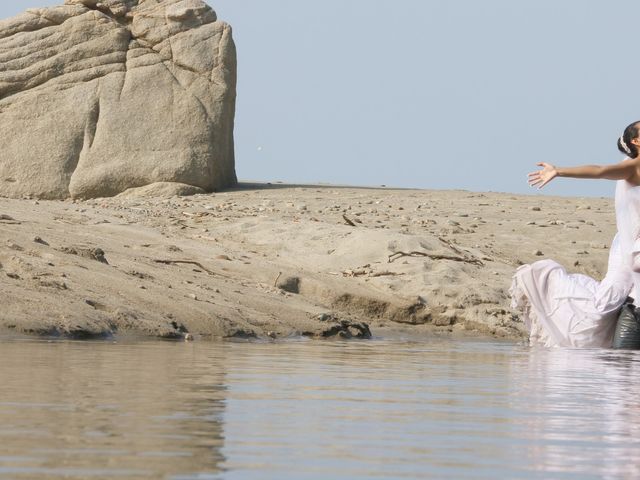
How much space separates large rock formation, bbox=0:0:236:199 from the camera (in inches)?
677

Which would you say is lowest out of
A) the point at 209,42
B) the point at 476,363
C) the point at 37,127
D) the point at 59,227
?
the point at 476,363

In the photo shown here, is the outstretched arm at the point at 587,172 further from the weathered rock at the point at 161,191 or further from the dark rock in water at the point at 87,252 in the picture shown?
the weathered rock at the point at 161,191

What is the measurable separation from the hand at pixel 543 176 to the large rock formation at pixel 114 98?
404 inches

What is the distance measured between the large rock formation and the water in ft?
33.7

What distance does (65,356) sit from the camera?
633 cm

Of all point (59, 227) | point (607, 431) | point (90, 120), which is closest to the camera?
point (607, 431)

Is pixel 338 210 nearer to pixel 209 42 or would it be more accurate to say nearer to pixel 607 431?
pixel 209 42

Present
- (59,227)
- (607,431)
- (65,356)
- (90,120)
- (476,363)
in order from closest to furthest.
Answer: (607,431)
(65,356)
(476,363)
(59,227)
(90,120)

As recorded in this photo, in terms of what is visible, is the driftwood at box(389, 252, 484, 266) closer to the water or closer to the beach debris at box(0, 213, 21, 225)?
the beach debris at box(0, 213, 21, 225)

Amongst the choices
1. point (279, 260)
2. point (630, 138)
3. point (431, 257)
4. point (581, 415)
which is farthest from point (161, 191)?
point (581, 415)

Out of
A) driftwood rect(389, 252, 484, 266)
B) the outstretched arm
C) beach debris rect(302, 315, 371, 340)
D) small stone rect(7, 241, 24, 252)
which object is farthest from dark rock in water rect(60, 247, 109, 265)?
the outstretched arm

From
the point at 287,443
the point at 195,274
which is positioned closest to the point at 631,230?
the point at 195,274

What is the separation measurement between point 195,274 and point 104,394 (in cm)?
585

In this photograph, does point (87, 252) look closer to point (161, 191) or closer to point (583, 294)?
point (583, 294)
